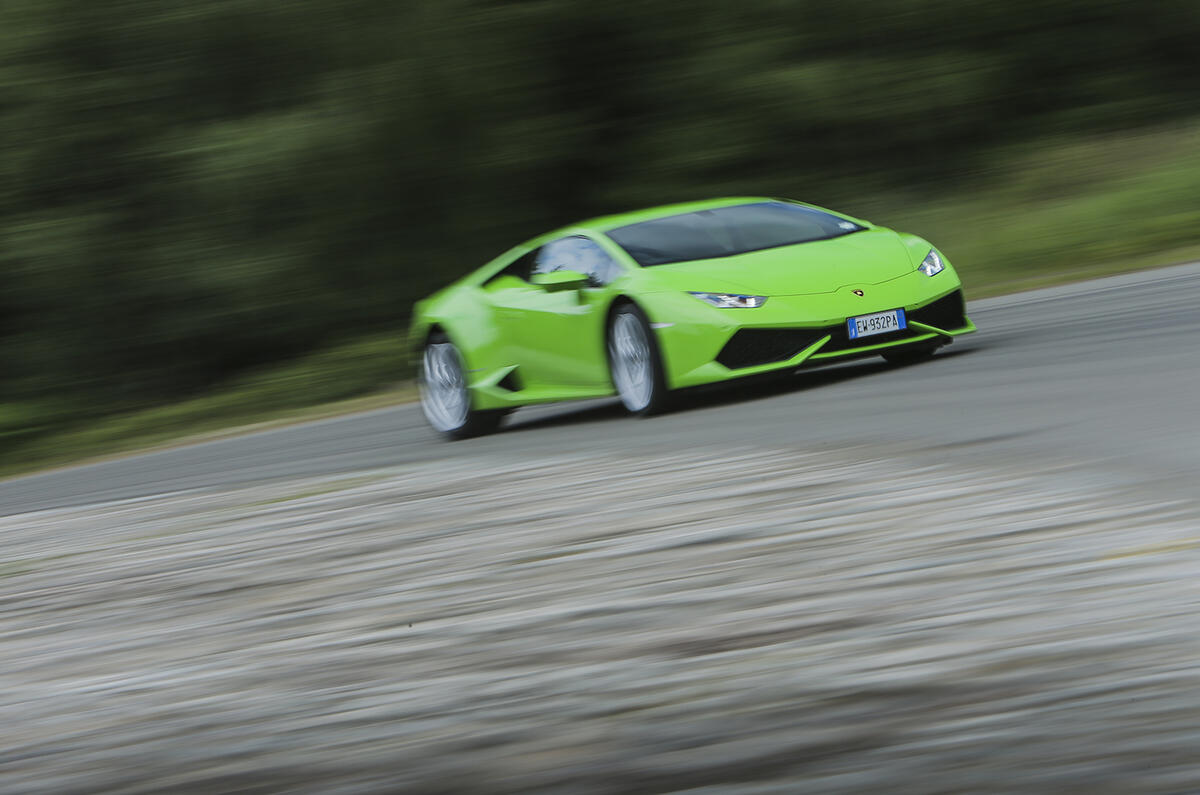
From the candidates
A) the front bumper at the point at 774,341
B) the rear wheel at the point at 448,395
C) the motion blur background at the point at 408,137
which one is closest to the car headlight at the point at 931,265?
the front bumper at the point at 774,341

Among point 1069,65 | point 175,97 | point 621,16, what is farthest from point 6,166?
point 1069,65

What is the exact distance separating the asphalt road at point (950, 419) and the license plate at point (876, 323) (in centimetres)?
27

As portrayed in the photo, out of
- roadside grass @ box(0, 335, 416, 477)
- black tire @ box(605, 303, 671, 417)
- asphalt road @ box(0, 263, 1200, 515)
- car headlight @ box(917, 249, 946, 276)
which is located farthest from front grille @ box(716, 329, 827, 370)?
roadside grass @ box(0, 335, 416, 477)

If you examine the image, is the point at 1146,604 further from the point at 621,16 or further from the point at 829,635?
the point at 621,16

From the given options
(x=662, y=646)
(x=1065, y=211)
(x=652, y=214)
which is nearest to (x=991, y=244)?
(x=1065, y=211)

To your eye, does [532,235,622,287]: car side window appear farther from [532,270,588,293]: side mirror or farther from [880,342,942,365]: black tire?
[880,342,942,365]: black tire

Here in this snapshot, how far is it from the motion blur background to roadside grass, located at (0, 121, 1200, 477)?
119mm

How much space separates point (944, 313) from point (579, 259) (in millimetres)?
2036

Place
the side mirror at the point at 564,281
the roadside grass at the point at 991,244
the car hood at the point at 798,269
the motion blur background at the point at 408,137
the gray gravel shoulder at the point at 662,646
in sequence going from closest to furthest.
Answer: the gray gravel shoulder at the point at 662,646 → the car hood at the point at 798,269 → the side mirror at the point at 564,281 → the roadside grass at the point at 991,244 → the motion blur background at the point at 408,137

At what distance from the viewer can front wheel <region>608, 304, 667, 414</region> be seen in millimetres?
8469

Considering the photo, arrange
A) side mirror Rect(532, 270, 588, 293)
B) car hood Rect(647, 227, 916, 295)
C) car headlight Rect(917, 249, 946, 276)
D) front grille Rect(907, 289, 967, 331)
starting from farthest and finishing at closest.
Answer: side mirror Rect(532, 270, 588, 293) < car headlight Rect(917, 249, 946, 276) < front grille Rect(907, 289, 967, 331) < car hood Rect(647, 227, 916, 295)

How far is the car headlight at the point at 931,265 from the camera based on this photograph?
28.5 feet

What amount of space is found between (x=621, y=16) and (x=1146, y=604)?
16.1m

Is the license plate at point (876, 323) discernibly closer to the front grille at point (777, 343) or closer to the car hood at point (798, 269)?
the front grille at point (777, 343)
